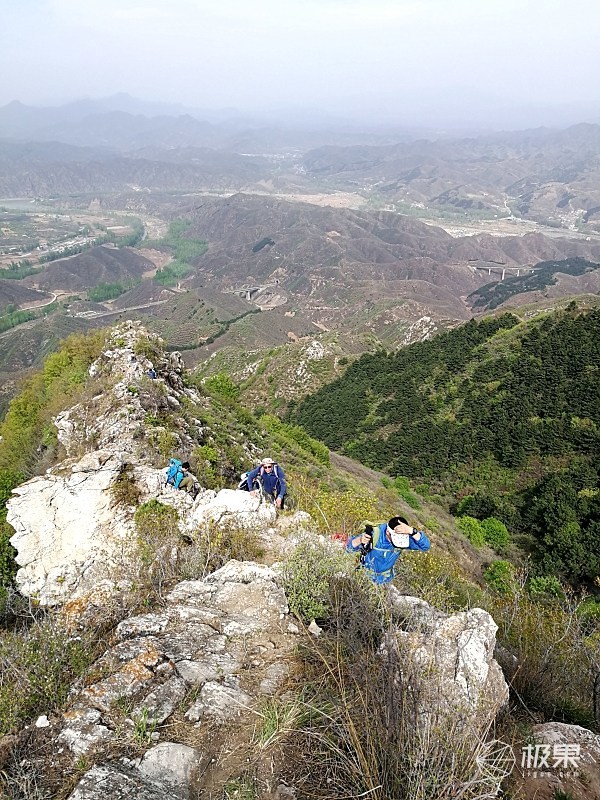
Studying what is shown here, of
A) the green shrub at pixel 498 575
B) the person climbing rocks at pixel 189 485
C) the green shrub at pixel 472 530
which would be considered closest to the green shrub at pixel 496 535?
the green shrub at pixel 472 530

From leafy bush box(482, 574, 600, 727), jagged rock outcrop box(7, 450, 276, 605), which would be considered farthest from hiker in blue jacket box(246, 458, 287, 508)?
leafy bush box(482, 574, 600, 727)

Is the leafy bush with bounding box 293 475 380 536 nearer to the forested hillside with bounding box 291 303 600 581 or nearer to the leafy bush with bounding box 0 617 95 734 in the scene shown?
the leafy bush with bounding box 0 617 95 734

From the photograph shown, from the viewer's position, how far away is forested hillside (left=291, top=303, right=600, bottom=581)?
2753 centimetres

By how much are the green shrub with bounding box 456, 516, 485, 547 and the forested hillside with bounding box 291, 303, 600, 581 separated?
9.56ft

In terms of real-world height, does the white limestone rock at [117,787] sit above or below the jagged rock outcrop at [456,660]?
above

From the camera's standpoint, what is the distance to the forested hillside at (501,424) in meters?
27.5

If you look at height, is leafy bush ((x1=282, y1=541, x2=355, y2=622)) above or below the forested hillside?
above

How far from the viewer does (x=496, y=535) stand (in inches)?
1064

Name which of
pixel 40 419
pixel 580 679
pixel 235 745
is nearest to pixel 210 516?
pixel 235 745

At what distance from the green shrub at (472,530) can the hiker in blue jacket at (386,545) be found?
2195cm

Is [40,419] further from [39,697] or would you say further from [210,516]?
[39,697]

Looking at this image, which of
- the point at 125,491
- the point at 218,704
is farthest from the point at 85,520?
the point at 218,704

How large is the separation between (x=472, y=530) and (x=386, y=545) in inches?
908

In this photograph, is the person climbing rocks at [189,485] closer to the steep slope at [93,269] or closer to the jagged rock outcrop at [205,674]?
the jagged rock outcrop at [205,674]
